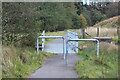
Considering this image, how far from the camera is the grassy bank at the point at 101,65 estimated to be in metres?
6.06

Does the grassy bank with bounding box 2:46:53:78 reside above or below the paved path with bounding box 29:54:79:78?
above

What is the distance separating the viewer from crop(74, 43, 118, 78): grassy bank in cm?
606

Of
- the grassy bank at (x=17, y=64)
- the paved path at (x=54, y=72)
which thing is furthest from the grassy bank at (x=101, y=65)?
the grassy bank at (x=17, y=64)

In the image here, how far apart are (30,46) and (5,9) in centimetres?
278

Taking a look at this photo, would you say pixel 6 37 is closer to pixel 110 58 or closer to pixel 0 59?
pixel 0 59

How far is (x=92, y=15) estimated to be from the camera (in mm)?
49781

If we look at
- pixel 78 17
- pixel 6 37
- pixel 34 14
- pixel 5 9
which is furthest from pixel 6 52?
pixel 78 17

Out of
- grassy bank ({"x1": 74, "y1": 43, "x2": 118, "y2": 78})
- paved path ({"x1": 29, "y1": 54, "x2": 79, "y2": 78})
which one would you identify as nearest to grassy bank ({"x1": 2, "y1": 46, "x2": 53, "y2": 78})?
paved path ({"x1": 29, "y1": 54, "x2": 79, "y2": 78})

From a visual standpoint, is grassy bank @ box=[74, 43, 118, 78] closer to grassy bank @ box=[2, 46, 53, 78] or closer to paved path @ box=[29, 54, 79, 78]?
paved path @ box=[29, 54, 79, 78]

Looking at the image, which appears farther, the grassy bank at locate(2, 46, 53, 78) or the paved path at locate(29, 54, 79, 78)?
the paved path at locate(29, 54, 79, 78)

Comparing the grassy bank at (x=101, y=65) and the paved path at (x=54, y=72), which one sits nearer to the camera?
the grassy bank at (x=101, y=65)

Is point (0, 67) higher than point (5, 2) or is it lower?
lower

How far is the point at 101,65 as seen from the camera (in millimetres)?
7570

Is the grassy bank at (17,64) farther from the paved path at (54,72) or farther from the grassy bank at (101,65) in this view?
the grassy bank at (101,65)
